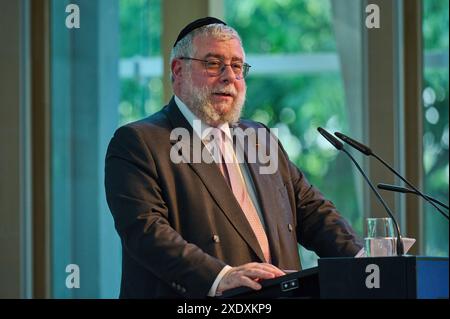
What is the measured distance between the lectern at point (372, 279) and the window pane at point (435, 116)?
9.40ft

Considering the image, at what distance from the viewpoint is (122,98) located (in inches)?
227

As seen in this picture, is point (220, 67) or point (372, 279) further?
point (220, 67)

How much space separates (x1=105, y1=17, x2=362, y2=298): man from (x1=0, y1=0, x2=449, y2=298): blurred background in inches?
74.0

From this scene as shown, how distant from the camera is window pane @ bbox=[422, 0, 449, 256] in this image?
542cm

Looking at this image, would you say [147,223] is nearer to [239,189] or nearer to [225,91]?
[239,189]

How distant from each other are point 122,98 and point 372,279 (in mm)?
3469

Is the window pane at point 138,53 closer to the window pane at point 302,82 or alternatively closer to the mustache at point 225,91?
the window pane at point 302,82

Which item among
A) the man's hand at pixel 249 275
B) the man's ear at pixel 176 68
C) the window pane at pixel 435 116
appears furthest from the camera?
the window pane at pixel 435 116

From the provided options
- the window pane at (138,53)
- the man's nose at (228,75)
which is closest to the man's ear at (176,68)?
the man's nose at (228,75)

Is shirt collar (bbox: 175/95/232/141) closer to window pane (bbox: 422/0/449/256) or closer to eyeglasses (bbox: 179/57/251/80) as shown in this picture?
eyeglasses (bbox: 179/57/251/80)

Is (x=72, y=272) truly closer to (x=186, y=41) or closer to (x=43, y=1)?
(x=43, y=1)

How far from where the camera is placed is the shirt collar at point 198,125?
359 centimetres

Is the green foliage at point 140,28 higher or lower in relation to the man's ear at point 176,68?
higher

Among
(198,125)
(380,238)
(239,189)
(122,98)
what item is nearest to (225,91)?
(198,125)
